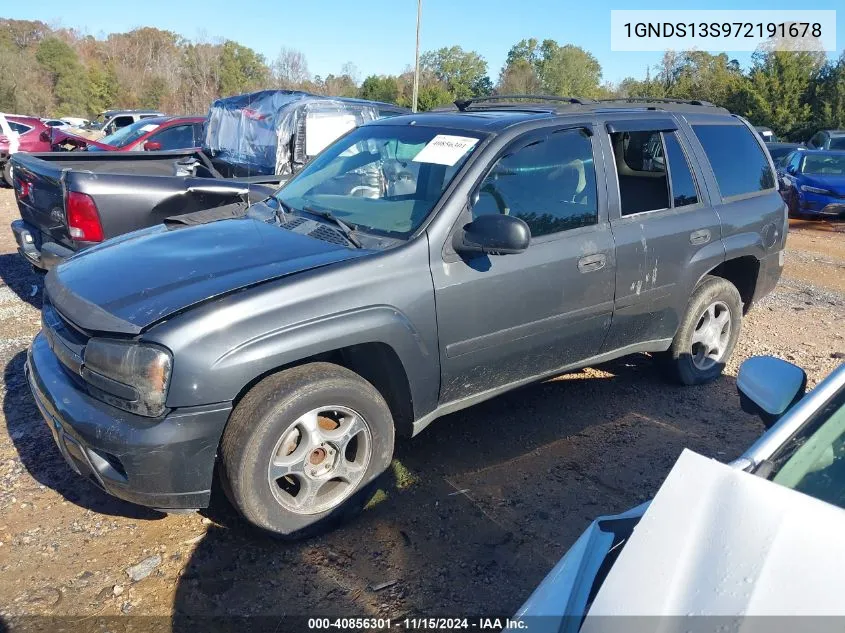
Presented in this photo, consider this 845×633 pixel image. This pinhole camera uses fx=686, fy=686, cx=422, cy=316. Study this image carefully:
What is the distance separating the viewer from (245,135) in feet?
25.9

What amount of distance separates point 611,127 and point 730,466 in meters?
2.79

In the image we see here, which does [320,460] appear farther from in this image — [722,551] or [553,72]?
[553,72]

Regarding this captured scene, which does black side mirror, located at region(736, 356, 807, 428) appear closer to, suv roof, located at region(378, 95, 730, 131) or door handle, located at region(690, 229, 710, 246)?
suv roof, located at region(378, 95, 730, 131)

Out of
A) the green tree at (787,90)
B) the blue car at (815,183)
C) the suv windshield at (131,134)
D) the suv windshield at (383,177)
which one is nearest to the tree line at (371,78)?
the green tree at (787,90)

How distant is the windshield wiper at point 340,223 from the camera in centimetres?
332

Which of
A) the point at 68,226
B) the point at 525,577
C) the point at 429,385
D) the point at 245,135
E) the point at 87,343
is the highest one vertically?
the point at 245,135

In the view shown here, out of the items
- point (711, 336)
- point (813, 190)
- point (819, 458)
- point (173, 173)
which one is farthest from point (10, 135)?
point (819, 458)

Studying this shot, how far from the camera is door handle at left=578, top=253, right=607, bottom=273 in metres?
3.78

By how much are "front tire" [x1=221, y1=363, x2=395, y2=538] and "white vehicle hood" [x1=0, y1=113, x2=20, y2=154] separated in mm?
16509

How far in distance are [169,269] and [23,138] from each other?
16413 millimetres

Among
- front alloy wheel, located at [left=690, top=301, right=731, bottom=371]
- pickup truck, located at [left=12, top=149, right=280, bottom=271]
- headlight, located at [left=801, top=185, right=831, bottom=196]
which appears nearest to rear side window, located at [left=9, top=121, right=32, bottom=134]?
pickup truck, located at [left=12, top=149, right=280, bottom=271]

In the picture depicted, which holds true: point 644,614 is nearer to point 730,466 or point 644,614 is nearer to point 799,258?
point 730,466

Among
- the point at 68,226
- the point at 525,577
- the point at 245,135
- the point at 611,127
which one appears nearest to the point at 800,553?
the point at 525,577

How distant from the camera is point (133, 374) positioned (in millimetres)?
2611
